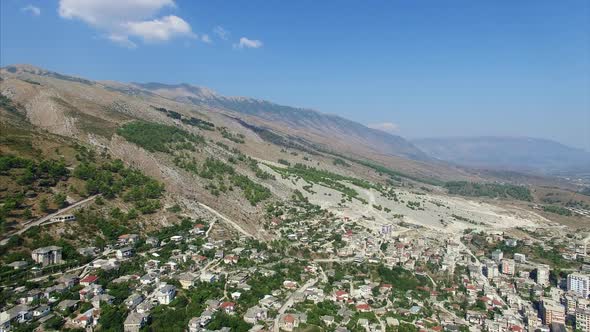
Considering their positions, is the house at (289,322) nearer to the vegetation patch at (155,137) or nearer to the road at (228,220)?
the road at (228,220)

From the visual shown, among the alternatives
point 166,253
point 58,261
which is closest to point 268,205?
point 166,253

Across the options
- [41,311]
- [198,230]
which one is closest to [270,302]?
[41,311]

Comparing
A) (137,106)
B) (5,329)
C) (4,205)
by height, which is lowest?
(5,329)

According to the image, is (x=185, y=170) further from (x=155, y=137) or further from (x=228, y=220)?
(x=228, y=220)

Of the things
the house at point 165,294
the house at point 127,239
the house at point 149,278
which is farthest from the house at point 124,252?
the house at point 165,294

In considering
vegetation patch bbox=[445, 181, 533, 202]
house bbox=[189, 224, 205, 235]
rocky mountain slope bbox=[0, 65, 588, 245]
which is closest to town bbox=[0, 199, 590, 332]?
house bbox=[189, 224, 205, 235]

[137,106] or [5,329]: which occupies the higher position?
[137,106]

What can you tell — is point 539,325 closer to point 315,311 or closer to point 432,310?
point 432,310
